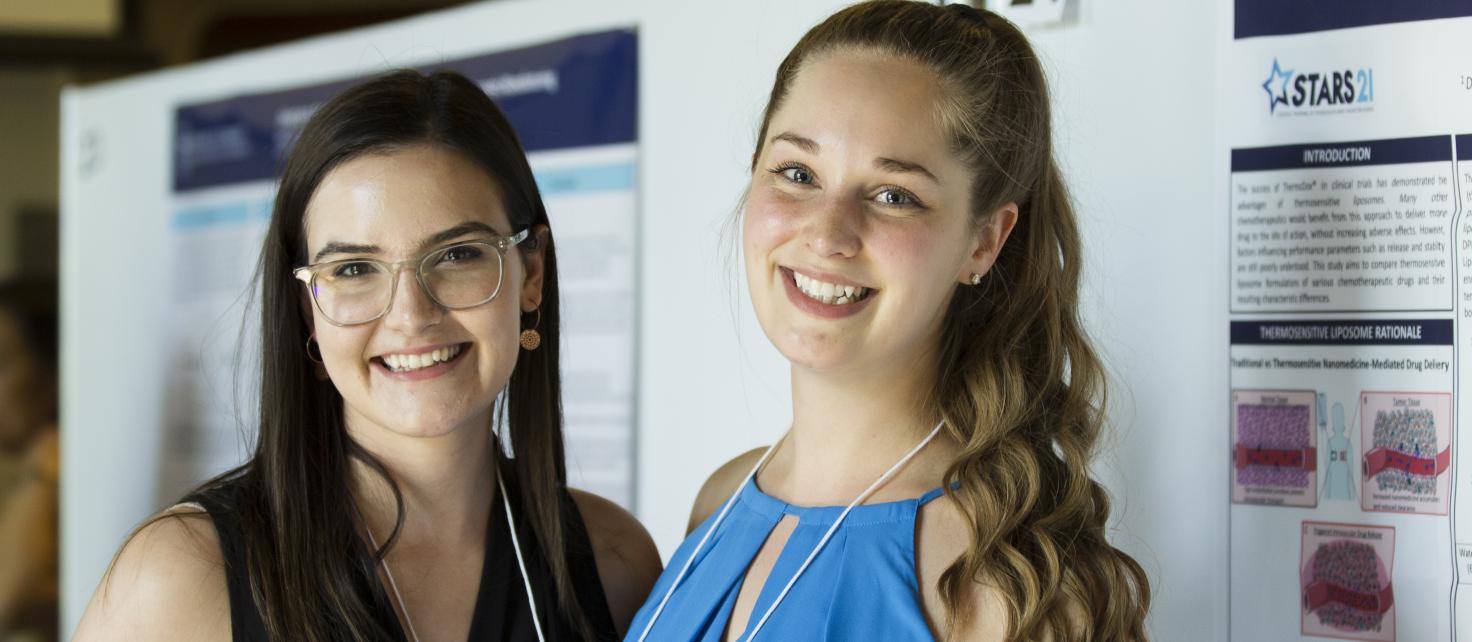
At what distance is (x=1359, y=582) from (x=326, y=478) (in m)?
1.31

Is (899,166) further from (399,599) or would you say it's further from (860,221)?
(399,599)

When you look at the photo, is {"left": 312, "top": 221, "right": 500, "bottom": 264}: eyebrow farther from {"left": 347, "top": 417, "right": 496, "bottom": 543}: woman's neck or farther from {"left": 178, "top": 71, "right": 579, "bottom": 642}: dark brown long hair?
{"left": 347, "top": 417, "right": 496, "bottom": 543}: woman's neck

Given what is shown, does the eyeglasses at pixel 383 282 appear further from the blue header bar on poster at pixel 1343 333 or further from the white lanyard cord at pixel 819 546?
the blue header bar on poster at pixel 1343 333

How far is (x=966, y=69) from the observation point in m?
1.58

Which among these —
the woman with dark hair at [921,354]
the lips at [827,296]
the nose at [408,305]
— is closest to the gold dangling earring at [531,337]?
the nose at [408,305]

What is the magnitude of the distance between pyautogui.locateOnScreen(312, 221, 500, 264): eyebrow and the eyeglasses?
11 millimetres

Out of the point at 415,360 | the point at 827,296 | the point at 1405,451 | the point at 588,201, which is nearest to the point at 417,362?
the point at 415,360

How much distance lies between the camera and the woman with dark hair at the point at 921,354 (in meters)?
1.51

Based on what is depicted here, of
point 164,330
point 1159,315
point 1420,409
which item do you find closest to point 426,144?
point 1159,315

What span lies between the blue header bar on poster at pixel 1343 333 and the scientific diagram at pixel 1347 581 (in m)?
0.22

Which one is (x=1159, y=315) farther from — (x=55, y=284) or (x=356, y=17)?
(x=55, y=284)

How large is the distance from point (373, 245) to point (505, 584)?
0.51 meters

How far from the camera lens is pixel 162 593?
5.62 ft

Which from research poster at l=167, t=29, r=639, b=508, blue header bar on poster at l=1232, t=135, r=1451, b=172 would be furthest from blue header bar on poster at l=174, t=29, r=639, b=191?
blue header bar on poster at l=1232, t=135, r=1451, b=172
